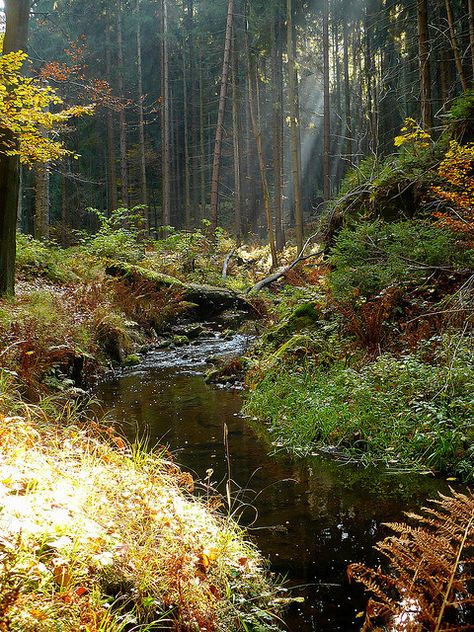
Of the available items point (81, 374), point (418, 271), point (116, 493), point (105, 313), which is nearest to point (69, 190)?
point (105, 313)

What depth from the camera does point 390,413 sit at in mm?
5840

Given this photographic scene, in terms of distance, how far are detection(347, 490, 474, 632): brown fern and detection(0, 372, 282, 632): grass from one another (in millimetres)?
748

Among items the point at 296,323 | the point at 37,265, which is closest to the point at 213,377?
the point at 296,323

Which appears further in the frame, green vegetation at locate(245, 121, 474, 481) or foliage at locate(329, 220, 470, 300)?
foliage at locate(329, 220, 470, 300)

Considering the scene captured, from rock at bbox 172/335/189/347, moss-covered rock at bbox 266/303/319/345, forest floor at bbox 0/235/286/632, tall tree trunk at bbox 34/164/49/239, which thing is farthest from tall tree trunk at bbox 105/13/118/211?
forest floor at bbox 0/235/286/632

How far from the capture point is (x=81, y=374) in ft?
29.1

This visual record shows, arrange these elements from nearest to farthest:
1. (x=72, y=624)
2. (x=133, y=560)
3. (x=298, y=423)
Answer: (x=72, y=624) < (x=133, y=560) < (x=298, y=423)

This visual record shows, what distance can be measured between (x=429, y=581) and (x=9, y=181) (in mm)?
9650

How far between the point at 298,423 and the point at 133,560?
3976mm

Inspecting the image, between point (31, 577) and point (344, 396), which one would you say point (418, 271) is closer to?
point (344, 396)

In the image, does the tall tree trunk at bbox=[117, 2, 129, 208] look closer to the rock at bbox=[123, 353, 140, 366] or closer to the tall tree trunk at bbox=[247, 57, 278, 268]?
the tall tree trunk at bbox=[247, 57, 278, 268]

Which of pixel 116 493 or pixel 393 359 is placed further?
pixel 393 359

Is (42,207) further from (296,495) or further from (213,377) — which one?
(296,495)

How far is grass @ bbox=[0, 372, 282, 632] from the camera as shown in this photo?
7.27ft
